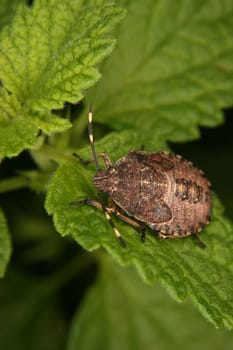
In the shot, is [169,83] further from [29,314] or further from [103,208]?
[29,314]

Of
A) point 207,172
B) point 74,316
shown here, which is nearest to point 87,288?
point 74,316

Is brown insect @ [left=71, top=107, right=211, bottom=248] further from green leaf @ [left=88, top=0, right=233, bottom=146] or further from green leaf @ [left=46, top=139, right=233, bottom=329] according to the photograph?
green leaf @ [left=88, top=0, right=233, bottom=146]

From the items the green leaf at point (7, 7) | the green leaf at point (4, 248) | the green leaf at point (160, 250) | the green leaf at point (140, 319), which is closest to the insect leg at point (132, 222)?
the green leaf at point (160, 250)

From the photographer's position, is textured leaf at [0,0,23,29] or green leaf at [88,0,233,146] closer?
green leaf at [88,0,233,146]

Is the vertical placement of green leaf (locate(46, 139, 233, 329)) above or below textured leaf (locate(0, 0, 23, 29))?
below

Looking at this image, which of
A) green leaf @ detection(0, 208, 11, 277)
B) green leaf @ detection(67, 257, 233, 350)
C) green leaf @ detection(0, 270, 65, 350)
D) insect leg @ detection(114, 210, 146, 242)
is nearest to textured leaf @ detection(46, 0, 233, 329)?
insect leg @ detection(114, 210, 146, 242)

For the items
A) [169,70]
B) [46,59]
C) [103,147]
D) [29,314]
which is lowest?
[29,314]

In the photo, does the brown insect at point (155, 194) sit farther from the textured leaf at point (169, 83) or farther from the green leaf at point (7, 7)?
the green leaf at point (7, 7)

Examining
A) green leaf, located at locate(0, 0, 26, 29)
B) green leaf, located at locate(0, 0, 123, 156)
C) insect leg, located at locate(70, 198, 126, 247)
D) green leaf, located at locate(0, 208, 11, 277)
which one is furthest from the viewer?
green leaf, located at locate(0, 0, 26, 29)

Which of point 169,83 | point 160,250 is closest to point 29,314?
point 160,250
